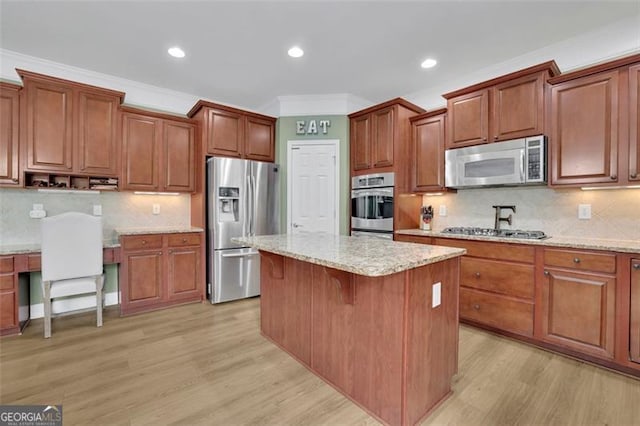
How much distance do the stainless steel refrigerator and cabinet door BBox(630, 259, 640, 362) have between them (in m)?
3.50

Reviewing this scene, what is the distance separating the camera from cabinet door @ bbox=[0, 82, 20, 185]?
8.96ft

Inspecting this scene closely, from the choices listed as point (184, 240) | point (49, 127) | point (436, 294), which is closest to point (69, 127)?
point (49, 127)

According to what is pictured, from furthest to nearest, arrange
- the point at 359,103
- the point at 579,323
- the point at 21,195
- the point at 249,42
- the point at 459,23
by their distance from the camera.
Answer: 1. the point at 359,103
2. the point at 21,195
3. the point at 249,42
4. the point at 459,23
5. the point at 579,323

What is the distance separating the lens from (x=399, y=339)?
1.49m

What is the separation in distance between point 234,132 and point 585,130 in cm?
368

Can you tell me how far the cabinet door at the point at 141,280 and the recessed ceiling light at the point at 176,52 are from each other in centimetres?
213

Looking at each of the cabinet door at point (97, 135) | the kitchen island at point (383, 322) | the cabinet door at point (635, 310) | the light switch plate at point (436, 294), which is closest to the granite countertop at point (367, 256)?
the kitchen island at point (383, 322)

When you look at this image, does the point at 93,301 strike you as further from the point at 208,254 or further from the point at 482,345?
the point at 482,345

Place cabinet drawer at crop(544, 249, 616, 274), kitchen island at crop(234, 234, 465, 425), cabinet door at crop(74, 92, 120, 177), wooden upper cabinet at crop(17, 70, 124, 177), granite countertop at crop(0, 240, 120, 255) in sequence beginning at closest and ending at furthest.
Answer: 1. kitchen island at crop(234, 234, 465, 425)
2. cabinet drawer at crop(544, 249, 616, 274)
3. granite countertop at crop(0, 240, 120, 255)
4. wooden upper cabinet at crop(17, 70, 124, 177)
5. cabinet door at crop(74, 92, 120, 177)

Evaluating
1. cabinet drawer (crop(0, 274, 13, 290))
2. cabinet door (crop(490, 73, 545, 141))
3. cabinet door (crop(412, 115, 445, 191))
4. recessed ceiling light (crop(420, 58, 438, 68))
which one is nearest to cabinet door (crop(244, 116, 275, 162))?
cabinet door (crop(412, 115, 445, 191))

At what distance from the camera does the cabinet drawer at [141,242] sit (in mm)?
3133

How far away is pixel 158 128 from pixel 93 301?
86.3 inches

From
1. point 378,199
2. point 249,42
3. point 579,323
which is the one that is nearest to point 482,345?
point 579,323

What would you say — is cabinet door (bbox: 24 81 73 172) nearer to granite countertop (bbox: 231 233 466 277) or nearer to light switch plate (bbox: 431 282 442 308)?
granite countertop (bbox: 231 233 466 277)
